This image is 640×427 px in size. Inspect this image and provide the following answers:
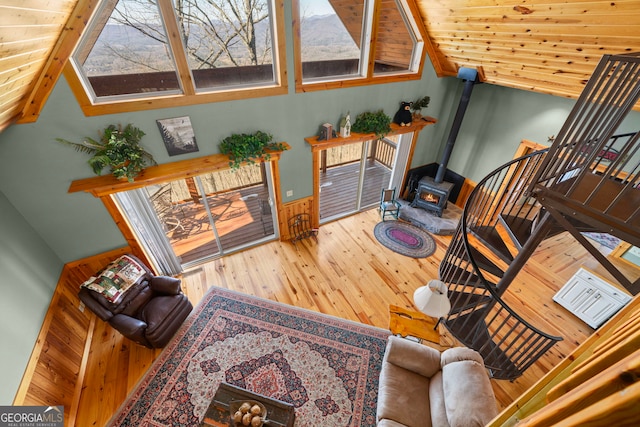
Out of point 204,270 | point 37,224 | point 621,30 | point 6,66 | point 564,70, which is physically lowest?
point 204,270

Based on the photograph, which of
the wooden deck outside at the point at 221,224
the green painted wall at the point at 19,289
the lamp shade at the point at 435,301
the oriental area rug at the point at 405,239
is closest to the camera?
the green painted wall at the point at 19,289

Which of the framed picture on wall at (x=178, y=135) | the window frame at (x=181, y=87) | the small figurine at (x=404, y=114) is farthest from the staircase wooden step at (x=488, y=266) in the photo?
the framed picture on wall at (x=178, y=135)

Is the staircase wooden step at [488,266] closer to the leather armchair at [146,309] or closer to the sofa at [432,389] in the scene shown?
the sofa at [432,389]

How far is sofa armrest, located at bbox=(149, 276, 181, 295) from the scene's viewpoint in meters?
3.81

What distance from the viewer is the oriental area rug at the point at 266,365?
307cm

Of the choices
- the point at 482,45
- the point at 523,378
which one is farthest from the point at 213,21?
the point at 523,378

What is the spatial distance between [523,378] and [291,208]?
436 centimetres

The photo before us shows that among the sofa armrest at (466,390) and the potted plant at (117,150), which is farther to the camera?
the potted plant at (117,150)

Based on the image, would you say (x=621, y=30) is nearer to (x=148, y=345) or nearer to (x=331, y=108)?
(x=331, y=108)

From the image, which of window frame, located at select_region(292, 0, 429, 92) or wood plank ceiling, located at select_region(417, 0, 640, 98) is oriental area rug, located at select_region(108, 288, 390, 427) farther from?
wood plank ceiling, located at select_region(417, 0, 640, 98)

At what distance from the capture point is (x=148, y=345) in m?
3.50

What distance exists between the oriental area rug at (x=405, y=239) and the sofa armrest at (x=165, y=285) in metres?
3.84

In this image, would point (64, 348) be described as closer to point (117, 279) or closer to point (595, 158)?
point (117, 279)

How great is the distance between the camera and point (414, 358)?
2957 mm
